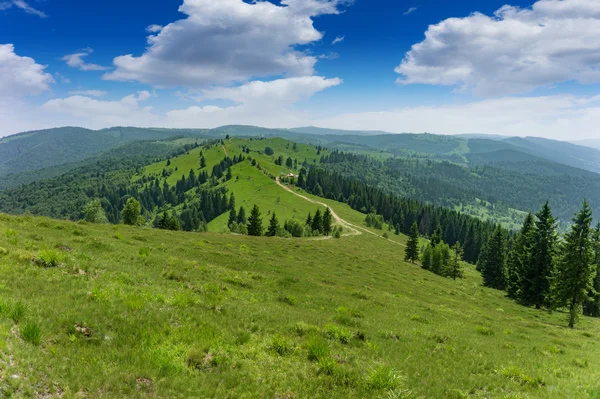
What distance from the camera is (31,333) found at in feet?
28.5

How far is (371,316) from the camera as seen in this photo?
68.1 feet

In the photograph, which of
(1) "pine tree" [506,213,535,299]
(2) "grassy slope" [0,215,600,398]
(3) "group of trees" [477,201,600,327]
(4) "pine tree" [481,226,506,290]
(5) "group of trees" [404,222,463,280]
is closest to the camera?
(2) "grassy slope" [0,215,600,398]

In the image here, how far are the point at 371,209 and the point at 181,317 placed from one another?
192 meters

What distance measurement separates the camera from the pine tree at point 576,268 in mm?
41875

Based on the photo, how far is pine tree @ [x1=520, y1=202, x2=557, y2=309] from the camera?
5538 centimetres

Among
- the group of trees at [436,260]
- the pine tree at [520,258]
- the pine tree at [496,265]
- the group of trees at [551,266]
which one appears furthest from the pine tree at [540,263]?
the pine tree at [496,265]

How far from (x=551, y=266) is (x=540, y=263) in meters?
1.71

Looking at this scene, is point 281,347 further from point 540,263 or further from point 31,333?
point 540,263

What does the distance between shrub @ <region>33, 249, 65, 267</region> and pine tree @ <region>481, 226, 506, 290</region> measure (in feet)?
299

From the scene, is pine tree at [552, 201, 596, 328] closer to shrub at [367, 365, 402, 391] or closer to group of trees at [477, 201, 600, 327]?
group of trees at [477, 201, 600, 327]

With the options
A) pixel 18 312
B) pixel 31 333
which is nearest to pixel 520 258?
pixel 31 333

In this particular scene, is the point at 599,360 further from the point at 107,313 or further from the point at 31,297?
the point at 31,297

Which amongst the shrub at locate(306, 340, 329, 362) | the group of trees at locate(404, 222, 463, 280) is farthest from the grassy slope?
the group of trees at locate(404, 222, 463, 280)

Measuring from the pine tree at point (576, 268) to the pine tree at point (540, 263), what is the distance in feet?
39.2
